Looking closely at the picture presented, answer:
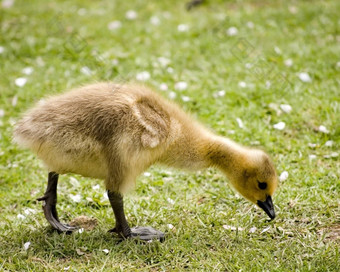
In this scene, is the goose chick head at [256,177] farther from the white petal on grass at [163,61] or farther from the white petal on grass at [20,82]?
the white petal on grass at [20,82]

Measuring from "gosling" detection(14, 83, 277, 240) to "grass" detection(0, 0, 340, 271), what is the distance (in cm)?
26

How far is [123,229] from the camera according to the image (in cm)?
373

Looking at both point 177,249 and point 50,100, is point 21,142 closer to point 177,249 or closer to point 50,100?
point 50,100

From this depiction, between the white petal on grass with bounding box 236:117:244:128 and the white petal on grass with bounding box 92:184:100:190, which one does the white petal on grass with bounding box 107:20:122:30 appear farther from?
the white petal on grass with bounding box 92:184:100:190

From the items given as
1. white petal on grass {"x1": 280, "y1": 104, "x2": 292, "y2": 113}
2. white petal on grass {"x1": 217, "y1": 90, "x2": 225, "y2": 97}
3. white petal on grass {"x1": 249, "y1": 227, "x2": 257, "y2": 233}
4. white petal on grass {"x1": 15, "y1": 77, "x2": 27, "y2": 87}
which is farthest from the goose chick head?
white petal on grass {"x1": 15, "y1": 77, "x2": 27, "y2": 87}

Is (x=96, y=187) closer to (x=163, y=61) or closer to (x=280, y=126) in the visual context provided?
(x=280, y=126)

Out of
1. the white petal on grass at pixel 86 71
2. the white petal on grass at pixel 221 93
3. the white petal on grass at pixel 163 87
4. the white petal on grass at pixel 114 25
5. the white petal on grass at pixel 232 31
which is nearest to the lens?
the white petal on grass at pixel 221 93

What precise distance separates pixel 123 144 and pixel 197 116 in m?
2.15

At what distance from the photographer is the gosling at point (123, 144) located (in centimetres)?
350

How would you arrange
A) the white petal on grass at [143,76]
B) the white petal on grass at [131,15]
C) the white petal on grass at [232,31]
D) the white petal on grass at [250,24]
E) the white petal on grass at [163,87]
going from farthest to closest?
the white petal on grass at [131,15], the white petal on grass at [250,24], the white petal on grass at [232,31], the white petal on grass at [143,76], the white petal on grass at [163,87]

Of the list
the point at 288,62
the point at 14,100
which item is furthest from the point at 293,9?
the point at 14,100

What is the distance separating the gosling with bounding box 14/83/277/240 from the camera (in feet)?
11.5

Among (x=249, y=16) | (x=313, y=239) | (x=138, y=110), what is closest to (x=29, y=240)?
(x=138, y=110)

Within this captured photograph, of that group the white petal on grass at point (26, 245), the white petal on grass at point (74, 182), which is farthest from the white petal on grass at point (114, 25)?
the white petal on grass at point (26, 245)
